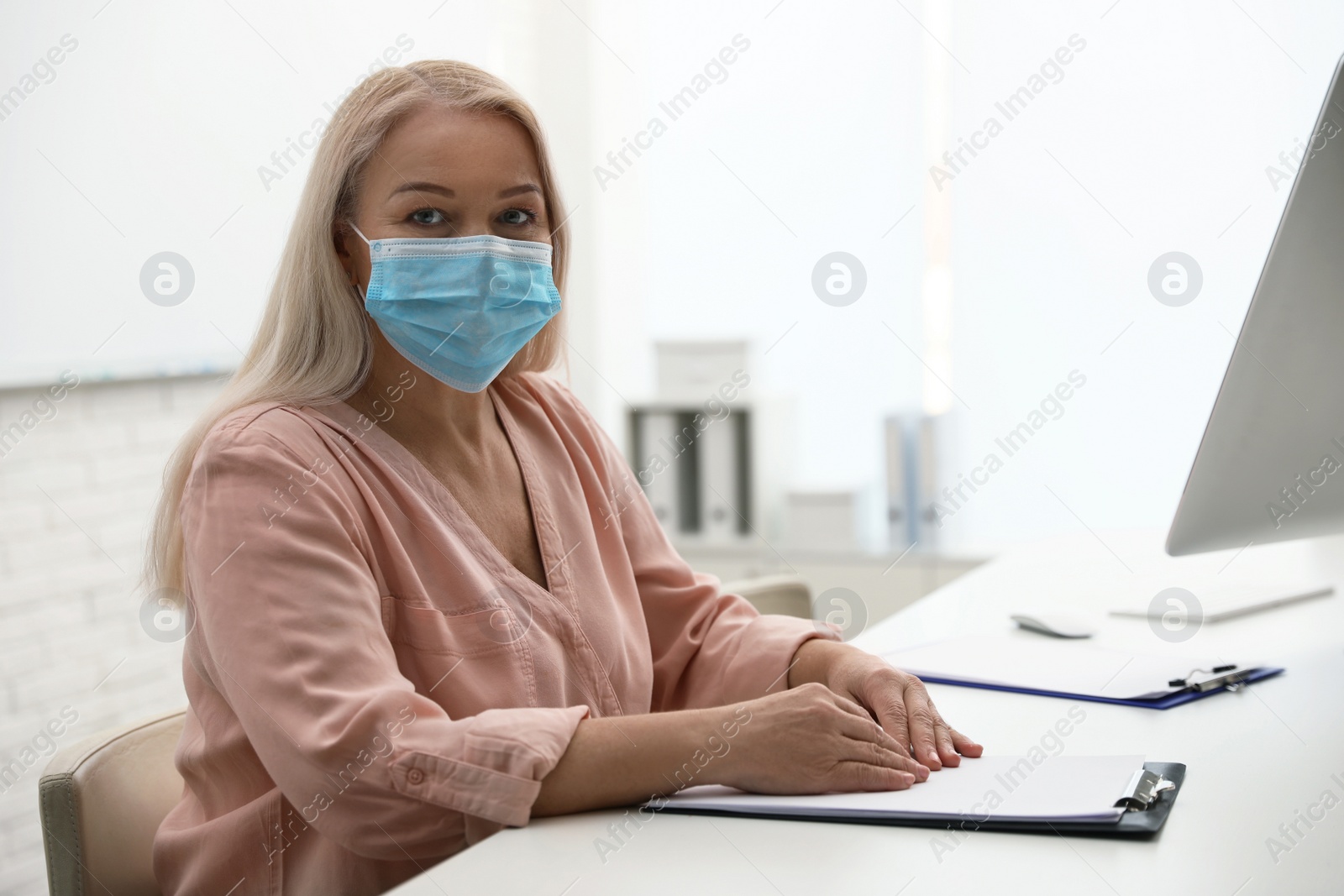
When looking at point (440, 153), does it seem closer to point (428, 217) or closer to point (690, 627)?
point (428, 217)

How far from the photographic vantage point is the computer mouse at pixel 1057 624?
154cm

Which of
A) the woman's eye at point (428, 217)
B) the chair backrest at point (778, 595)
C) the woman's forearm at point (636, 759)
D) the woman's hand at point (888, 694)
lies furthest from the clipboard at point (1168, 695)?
the woman's eye at point (428, 217)

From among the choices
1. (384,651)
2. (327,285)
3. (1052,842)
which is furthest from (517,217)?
(1052,842)

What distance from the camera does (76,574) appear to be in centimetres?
245

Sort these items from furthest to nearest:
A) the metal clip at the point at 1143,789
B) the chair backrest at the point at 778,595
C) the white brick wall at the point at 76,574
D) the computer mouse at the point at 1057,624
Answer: the white brick wall at the point at 76,574, the chair backrest at the point at 778,595, the computer mouse at the point at 1057,624, the metal clip at the point at 1143,789

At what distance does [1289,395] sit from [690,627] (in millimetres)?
733

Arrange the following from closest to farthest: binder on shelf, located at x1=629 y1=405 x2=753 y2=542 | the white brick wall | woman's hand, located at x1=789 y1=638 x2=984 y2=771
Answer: woman's hand, located at x1=789 y1=638 x2=984 y2=771, the white brick wall, binder on shelf, located at x1=629 y1=405 x2=753 y2=542

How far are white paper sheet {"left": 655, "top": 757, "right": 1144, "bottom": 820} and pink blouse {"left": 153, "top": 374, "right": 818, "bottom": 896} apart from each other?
167 millimetres

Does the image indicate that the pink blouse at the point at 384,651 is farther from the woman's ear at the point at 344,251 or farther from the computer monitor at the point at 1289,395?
the computer monitor at the point at 1289,395

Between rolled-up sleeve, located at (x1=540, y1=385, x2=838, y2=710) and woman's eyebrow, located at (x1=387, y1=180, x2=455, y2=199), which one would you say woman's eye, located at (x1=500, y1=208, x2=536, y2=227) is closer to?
woman's eyebrow, located at (x1=387, y1=180, x2=455, y2=199)

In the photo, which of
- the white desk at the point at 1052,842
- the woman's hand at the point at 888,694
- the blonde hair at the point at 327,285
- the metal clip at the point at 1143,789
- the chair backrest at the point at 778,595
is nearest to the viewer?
the white desk at the point at 1052,842

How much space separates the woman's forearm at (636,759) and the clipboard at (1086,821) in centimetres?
3

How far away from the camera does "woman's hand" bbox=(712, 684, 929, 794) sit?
992 mm

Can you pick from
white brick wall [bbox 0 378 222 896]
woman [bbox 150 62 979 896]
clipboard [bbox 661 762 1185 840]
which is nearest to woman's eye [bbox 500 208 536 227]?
woman [bbox 150 62 979 896]
